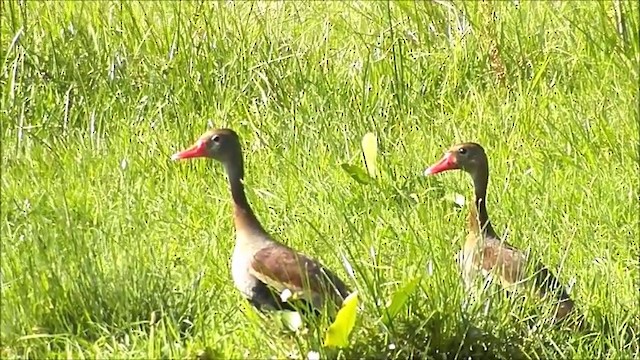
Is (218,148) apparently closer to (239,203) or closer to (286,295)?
(239,203)

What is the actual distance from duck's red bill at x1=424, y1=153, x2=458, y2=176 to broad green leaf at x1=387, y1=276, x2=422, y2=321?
1.18 m

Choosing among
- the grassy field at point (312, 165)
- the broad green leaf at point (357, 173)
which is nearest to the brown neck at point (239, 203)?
the grassy field at point (312, 165)

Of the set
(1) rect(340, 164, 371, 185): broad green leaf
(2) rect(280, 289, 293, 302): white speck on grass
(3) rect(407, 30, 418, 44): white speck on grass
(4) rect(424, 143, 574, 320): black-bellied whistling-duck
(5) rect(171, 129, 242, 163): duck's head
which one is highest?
(5) rect(171, 129, 242, 163): duck's head

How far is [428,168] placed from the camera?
196 inches

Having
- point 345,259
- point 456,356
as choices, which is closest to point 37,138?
point 345,259

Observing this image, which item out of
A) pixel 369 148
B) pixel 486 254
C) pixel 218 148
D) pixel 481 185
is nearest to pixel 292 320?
pixel 486 254

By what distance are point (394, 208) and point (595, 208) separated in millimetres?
709

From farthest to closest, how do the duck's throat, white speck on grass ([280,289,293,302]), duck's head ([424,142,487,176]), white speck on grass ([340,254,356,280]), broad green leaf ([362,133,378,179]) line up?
duck's head ([424,142,487,176]), the duck's throat, broad green leaf ([362,133,378,179]), white speck on grass ([280,289,293,302]), white speck on grass ([340,254,356,280])

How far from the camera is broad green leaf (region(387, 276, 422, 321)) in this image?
373 centimetres

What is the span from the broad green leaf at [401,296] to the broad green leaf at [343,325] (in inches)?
4.6

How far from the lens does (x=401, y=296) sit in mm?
3738

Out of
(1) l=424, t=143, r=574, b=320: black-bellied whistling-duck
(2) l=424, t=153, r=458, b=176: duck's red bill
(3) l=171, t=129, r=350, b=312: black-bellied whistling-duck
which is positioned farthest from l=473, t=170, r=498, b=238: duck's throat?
(3) l=171, t=129, r=350, b=312: black-bellied whistling-duck

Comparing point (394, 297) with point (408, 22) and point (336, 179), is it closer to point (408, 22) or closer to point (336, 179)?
point (336, 179)

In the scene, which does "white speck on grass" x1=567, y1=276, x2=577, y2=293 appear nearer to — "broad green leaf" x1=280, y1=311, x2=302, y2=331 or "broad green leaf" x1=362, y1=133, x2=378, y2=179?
"broad green leaf" x1=362, y1=133, x2=378, y2=179
